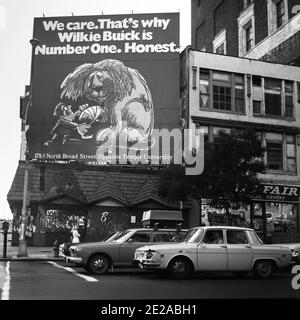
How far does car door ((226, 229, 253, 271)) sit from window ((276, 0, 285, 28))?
19861 mm

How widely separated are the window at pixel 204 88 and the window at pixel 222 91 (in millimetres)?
405

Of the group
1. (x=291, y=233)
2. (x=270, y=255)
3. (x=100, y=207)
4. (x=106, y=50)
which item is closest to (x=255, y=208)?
(x=291, y=233)

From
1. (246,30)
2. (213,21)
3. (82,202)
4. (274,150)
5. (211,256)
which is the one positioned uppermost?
(213,21)

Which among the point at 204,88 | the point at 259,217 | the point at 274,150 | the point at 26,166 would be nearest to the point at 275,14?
the point at 204,88

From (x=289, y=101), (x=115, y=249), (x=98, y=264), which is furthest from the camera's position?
(x=289, y=101)

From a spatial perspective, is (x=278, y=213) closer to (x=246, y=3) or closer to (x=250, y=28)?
(x=250, y=28)

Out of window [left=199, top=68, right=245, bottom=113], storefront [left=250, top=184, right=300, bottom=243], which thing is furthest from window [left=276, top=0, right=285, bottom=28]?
storefront [left=250, top=184, right=300, bottom=243]

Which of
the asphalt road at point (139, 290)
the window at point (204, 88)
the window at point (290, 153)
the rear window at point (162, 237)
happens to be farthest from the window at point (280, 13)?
the asphalt road at point (139, 290)

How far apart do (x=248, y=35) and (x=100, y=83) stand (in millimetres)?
11242

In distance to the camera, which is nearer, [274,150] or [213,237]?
[213,237]

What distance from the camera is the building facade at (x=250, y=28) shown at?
27641 mm

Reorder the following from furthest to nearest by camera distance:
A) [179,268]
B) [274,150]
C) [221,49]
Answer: [221,49] < [274,150] < [179,268]

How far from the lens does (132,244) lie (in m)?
13.5

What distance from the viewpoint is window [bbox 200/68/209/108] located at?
25.9 m
